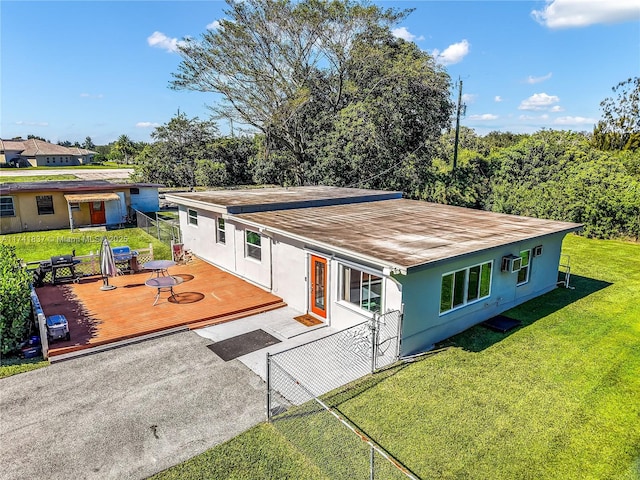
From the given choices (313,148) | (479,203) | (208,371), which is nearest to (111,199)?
(313,148)

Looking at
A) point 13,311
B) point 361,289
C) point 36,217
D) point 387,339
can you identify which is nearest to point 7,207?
point 36,217

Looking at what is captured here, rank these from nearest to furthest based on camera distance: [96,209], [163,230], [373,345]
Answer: [373,345] < [163,230] < [96,209]

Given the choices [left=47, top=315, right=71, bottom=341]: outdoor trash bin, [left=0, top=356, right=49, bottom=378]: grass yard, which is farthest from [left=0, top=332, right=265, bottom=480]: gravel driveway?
[left=47, top=315, right=71, bottom=341]: outdoor trash bin

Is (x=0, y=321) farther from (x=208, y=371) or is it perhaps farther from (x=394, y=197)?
(x=394, y=197)

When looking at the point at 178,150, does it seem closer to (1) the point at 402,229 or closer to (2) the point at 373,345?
(1) the point at 402,229

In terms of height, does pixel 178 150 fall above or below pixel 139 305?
above

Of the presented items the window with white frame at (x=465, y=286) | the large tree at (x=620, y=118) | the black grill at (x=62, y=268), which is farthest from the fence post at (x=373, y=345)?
the large tree at (x=620, y=118)

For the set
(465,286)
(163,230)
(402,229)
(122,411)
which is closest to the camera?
(122,411)
